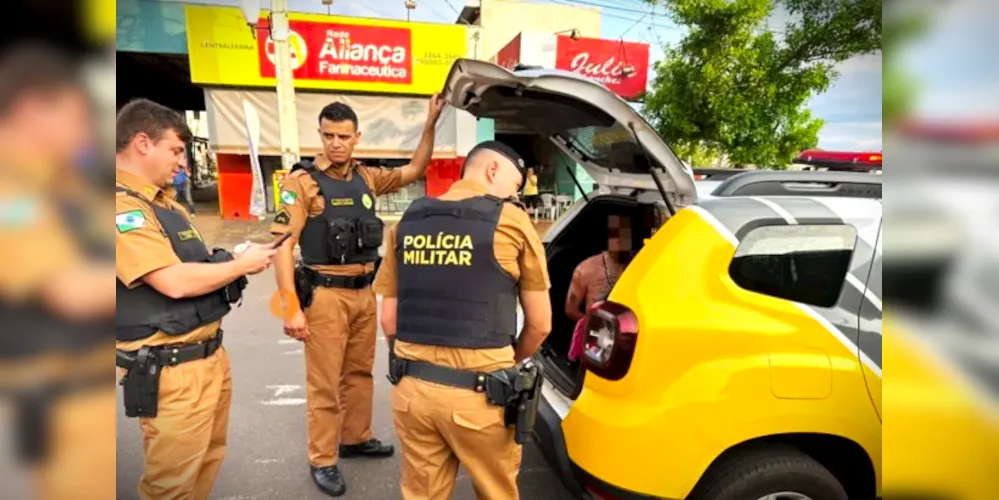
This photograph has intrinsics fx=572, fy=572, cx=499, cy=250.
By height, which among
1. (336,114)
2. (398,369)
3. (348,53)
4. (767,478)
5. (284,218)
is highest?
(348,53)

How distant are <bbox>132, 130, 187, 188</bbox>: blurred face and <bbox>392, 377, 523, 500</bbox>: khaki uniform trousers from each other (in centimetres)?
108

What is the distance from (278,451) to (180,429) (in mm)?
1362

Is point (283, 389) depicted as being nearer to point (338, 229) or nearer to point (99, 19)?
point (338, 229)

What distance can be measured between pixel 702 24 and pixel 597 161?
232 inches

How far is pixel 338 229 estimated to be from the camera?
2891 millimetres

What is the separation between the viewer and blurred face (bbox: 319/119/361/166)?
2.90m

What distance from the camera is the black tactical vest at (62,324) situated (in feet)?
1.81

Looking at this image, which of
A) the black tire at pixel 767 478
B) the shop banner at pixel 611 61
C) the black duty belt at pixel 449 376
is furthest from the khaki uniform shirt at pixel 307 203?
the shop banner at pixel 611 61

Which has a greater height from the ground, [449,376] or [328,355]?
[449,376]

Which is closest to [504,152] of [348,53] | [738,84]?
[738,84]

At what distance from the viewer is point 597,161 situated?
10.4 ft

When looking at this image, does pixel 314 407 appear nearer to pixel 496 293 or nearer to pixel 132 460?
pixel 132 460

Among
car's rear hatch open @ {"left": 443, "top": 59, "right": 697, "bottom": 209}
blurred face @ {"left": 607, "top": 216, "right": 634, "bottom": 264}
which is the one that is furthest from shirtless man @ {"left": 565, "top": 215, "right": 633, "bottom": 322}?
car's rear hatch open @ {"left": 443, "top": 59, "right": 697, "bottom": 209}

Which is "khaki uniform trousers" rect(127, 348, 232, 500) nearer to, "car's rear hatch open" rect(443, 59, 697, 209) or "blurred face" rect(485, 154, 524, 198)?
"blurred face" rect(485, 154, 524, 198)
